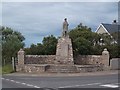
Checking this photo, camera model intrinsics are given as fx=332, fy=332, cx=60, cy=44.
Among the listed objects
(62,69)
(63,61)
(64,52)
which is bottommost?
(62,69)

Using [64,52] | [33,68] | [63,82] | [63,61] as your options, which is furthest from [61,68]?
[63,82]

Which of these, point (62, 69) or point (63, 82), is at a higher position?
point (62, 69)

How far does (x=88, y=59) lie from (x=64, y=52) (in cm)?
360

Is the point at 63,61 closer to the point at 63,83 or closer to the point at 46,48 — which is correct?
the point at 46,48

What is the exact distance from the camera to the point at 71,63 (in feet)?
124

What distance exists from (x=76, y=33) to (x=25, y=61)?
1651cm

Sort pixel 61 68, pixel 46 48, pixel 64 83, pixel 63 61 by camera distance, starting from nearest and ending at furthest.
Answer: pixel 64 83, pixel 61 68, pixel 63 61, pixel 46 48

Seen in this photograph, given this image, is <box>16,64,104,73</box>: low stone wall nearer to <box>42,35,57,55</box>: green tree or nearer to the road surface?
<box>42,35,57,55</box>: green tree

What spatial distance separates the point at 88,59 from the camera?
40.3 m

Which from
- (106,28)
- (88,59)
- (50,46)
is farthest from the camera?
(106,28)

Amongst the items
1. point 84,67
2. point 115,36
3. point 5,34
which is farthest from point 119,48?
point 5,34

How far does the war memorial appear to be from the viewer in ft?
109

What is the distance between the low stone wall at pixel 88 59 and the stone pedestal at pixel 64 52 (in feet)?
9.81

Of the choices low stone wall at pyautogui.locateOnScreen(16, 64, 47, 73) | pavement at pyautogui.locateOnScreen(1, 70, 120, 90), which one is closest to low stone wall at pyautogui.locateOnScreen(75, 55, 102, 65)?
low stone wall at pyautogui.locateOnScreen(16, 64, 47, 73)
